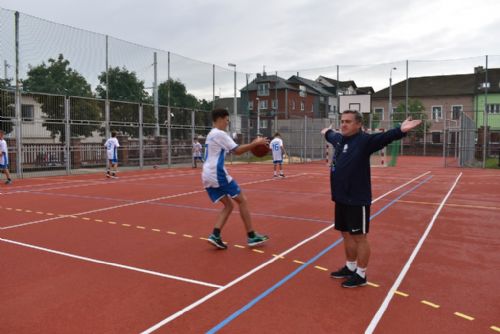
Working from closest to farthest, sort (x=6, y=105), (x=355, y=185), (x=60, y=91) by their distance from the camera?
(x=355, y=185) < (x=6, y=105) < (x=60, y=91)

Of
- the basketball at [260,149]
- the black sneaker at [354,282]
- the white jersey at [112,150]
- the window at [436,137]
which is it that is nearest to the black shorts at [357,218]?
the black sneaker at [354,282]

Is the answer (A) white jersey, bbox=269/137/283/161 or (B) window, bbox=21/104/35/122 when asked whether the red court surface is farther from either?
(B) window, bbox=21/104/35/122

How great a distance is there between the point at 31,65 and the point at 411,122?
18350 mm

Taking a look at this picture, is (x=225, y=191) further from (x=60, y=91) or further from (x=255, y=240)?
(x=60, y=91)

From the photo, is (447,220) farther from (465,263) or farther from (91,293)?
(91,293)

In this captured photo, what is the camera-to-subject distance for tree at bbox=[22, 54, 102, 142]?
19.2 meters

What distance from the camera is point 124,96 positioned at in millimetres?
24625

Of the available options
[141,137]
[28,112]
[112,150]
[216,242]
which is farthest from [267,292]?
[141,137]

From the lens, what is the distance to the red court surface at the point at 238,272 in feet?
12.9

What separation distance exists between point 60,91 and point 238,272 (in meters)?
18.6

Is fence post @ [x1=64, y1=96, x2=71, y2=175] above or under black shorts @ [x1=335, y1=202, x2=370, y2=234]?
above

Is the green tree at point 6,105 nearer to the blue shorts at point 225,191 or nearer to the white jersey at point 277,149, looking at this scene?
the white jersey at point 277,149

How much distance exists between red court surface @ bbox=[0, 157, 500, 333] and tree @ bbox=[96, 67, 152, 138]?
1389 cm

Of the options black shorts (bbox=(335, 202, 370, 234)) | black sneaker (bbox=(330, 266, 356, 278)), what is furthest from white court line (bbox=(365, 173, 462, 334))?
black shorts (bbox=(335, 202, 370, 234))
